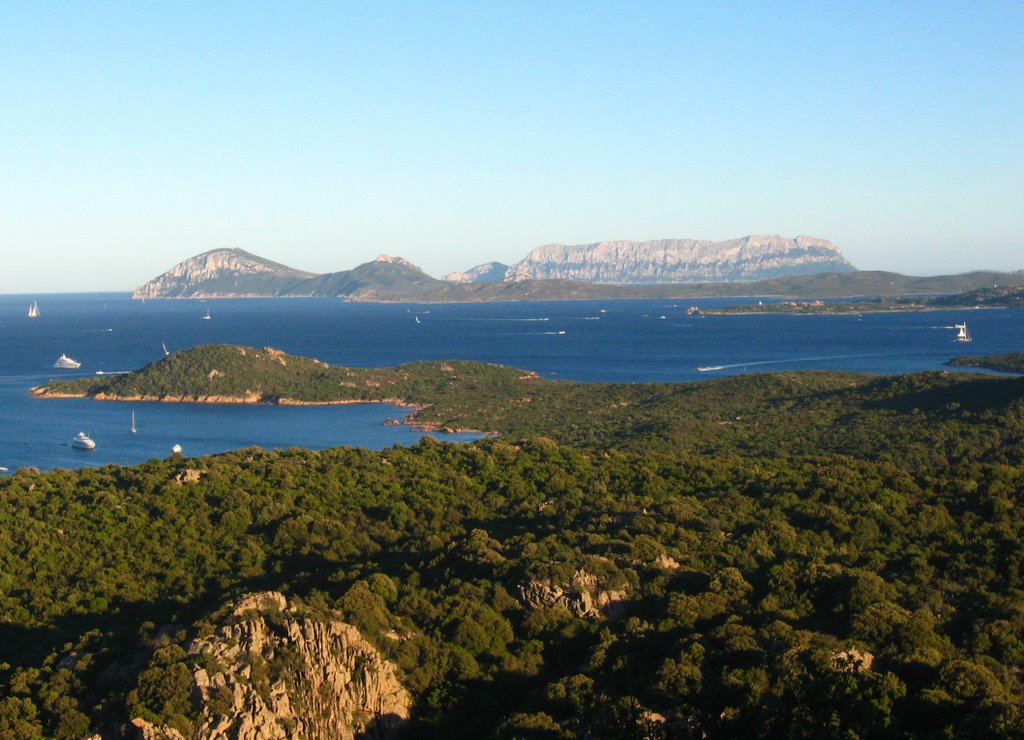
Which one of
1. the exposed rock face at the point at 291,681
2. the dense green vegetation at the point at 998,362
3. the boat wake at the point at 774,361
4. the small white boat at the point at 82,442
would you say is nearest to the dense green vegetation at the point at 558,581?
the exposed rock face at the point at 291,681

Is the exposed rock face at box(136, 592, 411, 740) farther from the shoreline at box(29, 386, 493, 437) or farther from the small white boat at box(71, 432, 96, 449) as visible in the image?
the shoreline at box(29, 386, 493, 437)

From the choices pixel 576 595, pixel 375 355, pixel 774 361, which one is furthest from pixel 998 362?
pixel 576 595

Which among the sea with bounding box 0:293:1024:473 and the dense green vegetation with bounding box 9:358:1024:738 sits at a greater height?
the dense green vegetation with bounding box 9:358:1024:738

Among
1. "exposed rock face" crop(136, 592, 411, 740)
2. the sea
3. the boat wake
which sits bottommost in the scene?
the boat wake

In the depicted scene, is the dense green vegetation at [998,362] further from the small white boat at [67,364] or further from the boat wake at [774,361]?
the small white boat at [67,364]

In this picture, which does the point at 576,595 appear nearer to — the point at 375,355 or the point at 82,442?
the point at 82,442

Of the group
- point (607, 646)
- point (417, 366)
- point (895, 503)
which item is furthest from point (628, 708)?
point (417, 366)

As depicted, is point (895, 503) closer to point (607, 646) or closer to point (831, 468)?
point (831, 468)

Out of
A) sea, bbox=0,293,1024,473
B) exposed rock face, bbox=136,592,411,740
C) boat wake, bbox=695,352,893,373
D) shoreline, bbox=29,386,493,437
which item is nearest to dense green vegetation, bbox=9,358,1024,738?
exposed rock face, bbox=136,592,411,740
